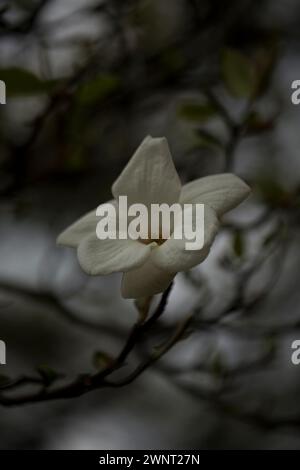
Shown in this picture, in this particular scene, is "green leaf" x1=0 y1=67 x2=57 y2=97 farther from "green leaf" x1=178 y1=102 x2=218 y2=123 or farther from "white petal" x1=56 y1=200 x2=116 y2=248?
"green leaf" x1=178 y1=102 x2=218 y2=123

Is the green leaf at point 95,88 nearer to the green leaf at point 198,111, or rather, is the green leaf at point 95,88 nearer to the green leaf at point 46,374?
the green leaf at point 198,111

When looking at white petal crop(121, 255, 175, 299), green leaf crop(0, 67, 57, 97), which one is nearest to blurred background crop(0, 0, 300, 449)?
green leaf crop(0, 67, 57, 97)

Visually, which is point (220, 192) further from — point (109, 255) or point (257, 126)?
point (257, 126)

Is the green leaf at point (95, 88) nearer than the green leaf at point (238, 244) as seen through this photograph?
Yes

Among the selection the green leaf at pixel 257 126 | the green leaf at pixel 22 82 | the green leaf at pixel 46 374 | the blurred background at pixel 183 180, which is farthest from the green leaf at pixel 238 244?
the green leaf at pixel 46 374
